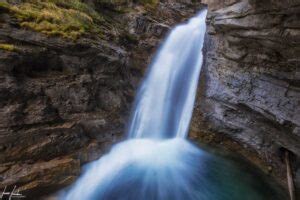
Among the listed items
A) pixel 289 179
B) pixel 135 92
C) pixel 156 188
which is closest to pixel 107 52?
pixel 135 92

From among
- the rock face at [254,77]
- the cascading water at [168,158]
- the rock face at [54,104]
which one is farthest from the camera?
the cascading water at [168,158]

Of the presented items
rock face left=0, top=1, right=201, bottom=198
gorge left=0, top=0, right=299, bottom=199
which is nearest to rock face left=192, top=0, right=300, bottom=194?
gorge left=0, top=0, right=299, bottom=199

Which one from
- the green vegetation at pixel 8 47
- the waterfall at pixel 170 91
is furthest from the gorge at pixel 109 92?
the waterfall at pixel 170 91

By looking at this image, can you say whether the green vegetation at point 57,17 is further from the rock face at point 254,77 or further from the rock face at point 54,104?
the rock face at point 254,77

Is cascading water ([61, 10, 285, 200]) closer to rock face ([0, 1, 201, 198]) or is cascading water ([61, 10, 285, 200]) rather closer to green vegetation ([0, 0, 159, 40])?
rock face ([0, 1, 201, 198])

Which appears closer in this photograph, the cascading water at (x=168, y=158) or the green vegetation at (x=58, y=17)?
the cascading water at (x=168, y=158)

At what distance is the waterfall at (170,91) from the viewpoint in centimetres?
1026

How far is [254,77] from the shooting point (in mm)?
7984

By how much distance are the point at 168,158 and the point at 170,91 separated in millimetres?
3911

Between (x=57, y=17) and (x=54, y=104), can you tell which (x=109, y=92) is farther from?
(x=57, y=17)

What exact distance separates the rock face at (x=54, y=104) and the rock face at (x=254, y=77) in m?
4.32

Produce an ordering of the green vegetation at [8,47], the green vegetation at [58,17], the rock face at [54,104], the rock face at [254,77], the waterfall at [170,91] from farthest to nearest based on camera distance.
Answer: the waterfall at [170,91], the green vegetation at [58,17], the rock face at [254,77], the green vegetation at [8,47], the rock face at [54,104]

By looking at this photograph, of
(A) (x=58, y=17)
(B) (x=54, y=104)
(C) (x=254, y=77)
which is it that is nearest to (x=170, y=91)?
(C) (x=254, y=77)

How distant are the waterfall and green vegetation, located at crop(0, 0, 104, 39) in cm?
407
